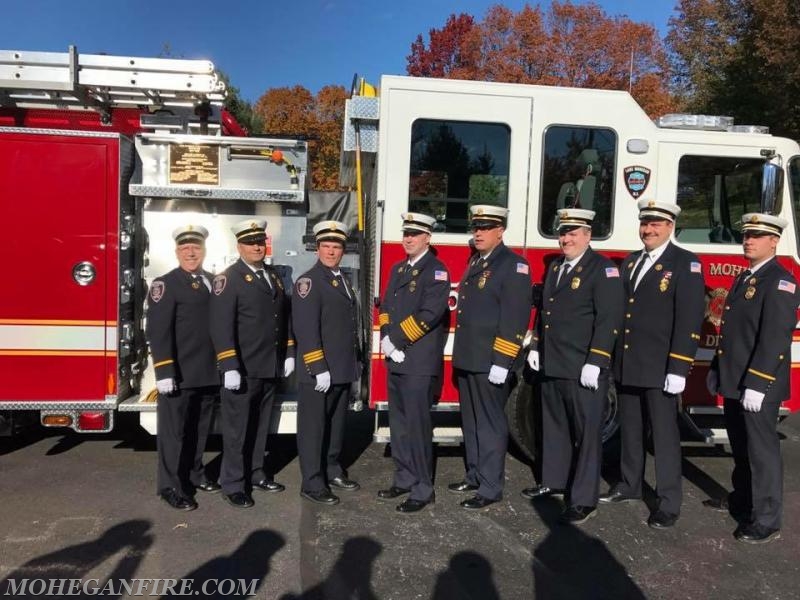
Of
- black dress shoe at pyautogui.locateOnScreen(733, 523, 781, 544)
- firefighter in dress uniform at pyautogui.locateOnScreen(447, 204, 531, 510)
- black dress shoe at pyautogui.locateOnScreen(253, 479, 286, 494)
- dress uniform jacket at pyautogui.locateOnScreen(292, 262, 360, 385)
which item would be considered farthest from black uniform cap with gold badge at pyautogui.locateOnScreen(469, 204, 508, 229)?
black dress shoe at pyautogui.locateOnScreen(733, 523, 781, 544)

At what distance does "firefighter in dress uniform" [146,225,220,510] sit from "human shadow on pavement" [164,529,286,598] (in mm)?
692

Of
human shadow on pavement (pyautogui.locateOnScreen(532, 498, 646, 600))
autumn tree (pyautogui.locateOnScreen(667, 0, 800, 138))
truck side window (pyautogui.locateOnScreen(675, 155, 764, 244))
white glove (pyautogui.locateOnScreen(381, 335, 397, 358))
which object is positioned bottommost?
human shadow on pavement (pyautogui.locateOnScreen(532, 498, 646, 600))

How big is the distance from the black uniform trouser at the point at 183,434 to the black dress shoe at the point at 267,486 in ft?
1.32

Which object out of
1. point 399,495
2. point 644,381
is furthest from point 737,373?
point 399,495

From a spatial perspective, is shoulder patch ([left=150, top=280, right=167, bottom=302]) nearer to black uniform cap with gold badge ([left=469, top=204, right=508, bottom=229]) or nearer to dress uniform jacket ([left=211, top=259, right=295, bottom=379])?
dress uniform jacket ([left=211, top=259, right=295, bottom=379])

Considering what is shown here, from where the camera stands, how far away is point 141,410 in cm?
466

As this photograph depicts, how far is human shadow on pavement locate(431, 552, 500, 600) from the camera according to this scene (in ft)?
10.9

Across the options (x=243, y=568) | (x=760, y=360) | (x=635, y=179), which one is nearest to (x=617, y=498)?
(x=760, y=360)

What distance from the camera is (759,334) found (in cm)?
394

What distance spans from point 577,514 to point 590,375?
0.94m

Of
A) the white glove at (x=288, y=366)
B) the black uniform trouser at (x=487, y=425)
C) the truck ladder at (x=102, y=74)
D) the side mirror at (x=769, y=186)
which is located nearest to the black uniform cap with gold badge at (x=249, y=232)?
the white glove at (x=288, y=366)

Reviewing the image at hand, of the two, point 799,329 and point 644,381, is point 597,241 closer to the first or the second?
point 644,381

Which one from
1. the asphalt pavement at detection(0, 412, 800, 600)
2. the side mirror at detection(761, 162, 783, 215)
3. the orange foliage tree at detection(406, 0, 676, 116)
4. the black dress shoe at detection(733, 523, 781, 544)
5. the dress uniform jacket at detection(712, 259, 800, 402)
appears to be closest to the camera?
the asphalt pavement at detection(0, 412, 800, 600)

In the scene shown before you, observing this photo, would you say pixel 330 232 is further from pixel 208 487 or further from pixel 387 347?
pixel 208 487
